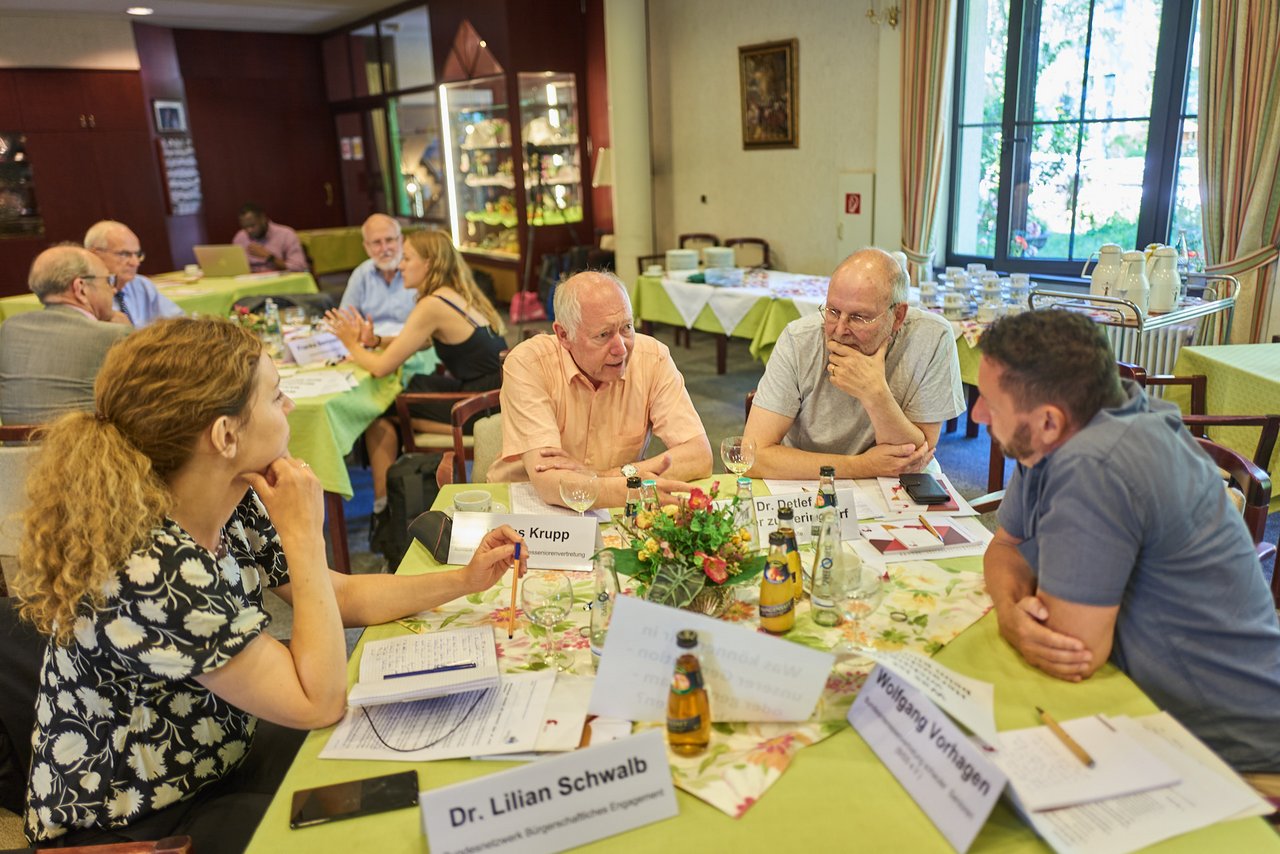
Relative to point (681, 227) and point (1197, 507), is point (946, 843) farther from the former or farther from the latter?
point (681, 227)

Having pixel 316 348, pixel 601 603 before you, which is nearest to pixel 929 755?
pixel 601 603

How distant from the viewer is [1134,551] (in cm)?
126

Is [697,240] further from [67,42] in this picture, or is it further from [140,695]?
[140,695]

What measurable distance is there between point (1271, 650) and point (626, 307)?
1562 mm

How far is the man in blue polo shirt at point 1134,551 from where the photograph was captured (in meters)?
1.25

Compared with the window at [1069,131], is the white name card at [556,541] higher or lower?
lower

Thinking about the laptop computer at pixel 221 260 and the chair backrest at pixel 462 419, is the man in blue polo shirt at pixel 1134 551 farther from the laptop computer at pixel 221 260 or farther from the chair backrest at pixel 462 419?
the laptop computer at pixel 221 260

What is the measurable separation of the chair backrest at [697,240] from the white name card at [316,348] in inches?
184

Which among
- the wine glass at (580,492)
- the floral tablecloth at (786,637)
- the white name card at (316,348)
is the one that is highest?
the white name card at (316,348)

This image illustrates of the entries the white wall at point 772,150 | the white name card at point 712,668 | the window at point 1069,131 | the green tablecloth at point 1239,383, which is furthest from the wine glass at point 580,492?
the white wall at point 772,150

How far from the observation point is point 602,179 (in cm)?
799

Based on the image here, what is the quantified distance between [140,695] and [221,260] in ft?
20.1

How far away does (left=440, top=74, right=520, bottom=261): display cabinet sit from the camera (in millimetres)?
8461

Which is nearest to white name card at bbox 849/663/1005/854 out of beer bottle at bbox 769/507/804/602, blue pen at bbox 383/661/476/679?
beer bottle at bbox 769/507/804/602
